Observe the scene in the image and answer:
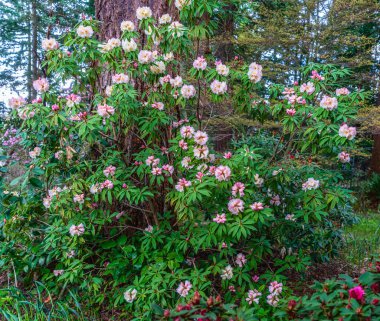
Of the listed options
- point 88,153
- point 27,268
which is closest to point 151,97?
point 88,153

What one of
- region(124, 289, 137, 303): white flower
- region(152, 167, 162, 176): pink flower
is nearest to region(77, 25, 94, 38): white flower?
region(152, 167, 162, 176): pink flower

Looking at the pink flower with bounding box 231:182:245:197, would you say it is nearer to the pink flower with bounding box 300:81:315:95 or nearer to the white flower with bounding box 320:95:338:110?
the white flower with bounding box 320:95:338:110

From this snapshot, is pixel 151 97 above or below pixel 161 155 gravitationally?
above

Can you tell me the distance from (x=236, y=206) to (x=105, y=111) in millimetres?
963

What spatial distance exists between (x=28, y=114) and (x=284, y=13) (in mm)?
6263

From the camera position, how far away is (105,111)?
2.23 metres

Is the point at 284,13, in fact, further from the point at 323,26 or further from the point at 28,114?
the point at 28,114

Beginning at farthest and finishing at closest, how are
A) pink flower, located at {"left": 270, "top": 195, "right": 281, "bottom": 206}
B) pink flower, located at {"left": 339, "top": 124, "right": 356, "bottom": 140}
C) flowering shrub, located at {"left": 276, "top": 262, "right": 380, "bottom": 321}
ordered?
pink flower, located at {"left": 270, "top": 195, "right": 281, "bottom": 206}
pink flower, located at {"left": 339, "top": 124, "right": 356, "bottom": 140}
flowering shrub, located at {"left": 276, "top": 262, "right": 380, "bottom": 321}

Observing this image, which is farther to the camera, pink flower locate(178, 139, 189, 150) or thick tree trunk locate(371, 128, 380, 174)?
thick tree trunk locate(371, 128, 380, 174)

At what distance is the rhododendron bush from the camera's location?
225 centimetres

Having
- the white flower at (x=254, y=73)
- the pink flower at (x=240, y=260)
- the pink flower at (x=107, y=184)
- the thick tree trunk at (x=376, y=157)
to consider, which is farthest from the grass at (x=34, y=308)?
the thick tree trunk at (x=376, y=157)

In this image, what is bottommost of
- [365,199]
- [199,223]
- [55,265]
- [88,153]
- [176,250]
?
[365,199]

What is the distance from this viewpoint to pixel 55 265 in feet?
9.43

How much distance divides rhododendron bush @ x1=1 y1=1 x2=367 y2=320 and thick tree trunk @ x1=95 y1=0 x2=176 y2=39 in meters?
0.28
